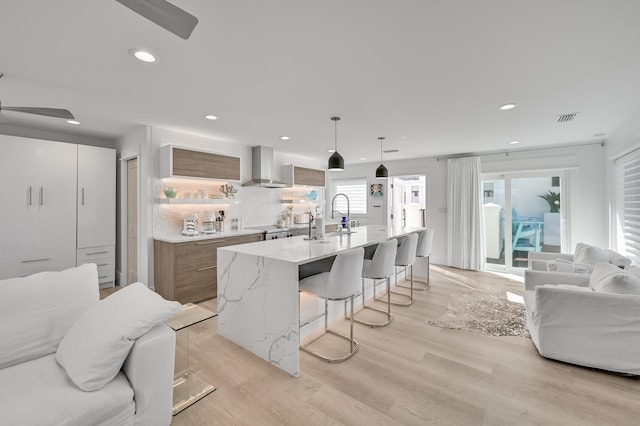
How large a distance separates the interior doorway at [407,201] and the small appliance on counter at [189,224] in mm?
4618

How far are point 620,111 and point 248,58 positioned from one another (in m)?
4.18

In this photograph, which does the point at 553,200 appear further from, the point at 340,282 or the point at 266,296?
the point at 266,296

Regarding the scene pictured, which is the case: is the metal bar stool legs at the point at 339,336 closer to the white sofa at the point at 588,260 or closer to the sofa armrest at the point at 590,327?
the sofa armrest at the point at 590,327

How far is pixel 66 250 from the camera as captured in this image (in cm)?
387

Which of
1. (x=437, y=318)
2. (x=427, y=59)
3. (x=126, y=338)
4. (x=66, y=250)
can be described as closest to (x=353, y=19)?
(x=427, y=59)

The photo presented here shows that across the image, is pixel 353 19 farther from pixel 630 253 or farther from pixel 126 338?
pixel 630 253

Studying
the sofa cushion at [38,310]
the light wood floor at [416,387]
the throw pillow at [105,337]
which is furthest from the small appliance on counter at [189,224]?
the throw pillow at [105,337]

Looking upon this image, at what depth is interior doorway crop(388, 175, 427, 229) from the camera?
6.91 metres

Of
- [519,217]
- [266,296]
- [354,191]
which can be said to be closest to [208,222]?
[266,296]

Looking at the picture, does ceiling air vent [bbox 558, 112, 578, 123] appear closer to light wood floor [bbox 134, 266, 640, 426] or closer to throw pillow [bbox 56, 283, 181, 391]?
light wood floor [bbox 134, 266, 640, 426]

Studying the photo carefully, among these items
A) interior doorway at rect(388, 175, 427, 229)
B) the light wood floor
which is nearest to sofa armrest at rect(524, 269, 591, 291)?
the light wood floor

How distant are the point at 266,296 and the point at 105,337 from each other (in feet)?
3.86

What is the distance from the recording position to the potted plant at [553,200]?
16.3 ft

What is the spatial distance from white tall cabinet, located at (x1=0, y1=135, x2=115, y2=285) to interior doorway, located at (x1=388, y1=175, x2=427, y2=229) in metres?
5.92
